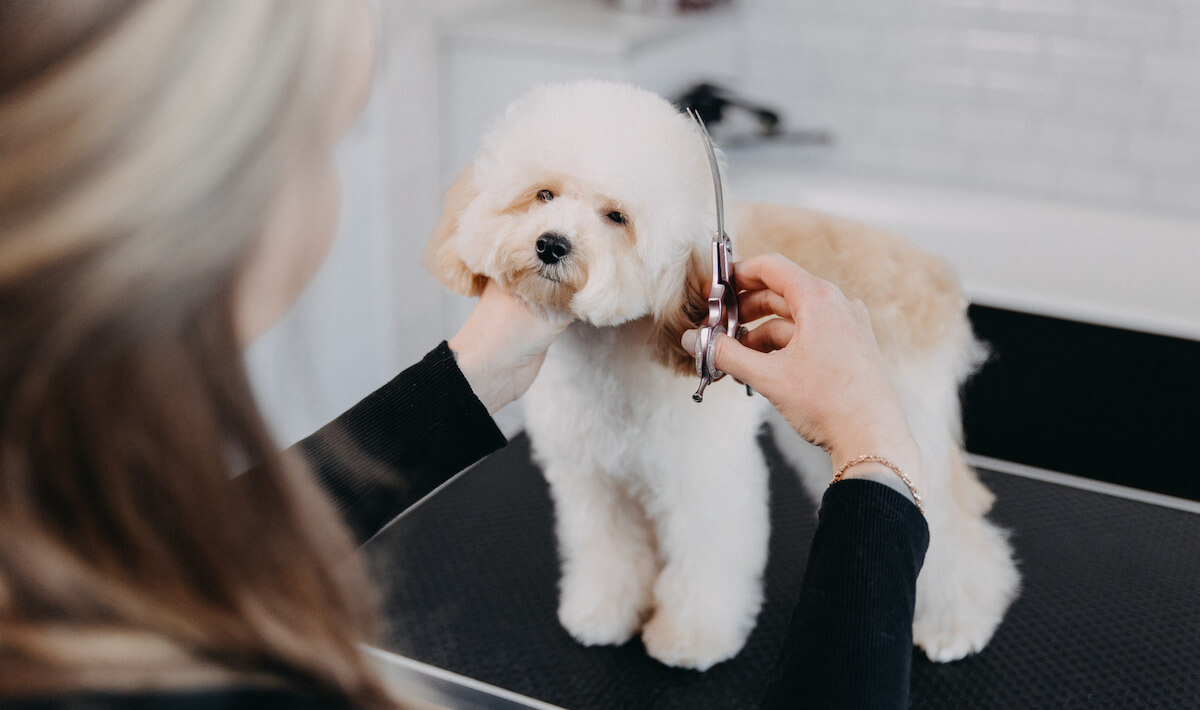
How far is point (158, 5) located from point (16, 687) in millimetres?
268

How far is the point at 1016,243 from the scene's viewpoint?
2561mm

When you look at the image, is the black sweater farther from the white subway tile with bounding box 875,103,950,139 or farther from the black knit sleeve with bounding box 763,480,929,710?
the white subway tile with bounding box 875,103,950,139

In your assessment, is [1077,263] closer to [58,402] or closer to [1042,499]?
[1042,499]

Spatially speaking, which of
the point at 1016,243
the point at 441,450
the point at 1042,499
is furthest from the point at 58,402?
the point at 1016,243

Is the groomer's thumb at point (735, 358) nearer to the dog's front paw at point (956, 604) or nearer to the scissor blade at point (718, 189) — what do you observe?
the scissor blade at point (718, 189)

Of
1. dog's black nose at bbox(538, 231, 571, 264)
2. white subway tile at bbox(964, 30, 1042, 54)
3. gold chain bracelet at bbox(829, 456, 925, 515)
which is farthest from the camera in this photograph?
white subway tile at bbox(964, 30, 1042, 54)

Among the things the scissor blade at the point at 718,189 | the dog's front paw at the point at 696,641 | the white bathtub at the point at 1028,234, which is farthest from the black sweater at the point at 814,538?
the white bathtub at the point at 1028,234

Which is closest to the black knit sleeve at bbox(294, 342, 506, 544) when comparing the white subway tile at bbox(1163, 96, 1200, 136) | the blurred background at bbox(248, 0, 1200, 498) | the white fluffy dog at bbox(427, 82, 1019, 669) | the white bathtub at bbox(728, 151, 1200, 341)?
the white fluffy dog at bbox(427, 82, 1019, 669)

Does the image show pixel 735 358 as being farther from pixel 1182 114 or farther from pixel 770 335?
pixel 1182 114

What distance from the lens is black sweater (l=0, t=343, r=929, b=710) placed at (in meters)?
0.61

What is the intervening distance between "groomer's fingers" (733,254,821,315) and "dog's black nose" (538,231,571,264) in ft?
0.49

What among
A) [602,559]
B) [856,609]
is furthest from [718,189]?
[602,559]

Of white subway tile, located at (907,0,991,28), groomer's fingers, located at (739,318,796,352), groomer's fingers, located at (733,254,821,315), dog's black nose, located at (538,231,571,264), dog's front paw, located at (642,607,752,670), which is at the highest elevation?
dog's black nose, located at (538,231,571,264)

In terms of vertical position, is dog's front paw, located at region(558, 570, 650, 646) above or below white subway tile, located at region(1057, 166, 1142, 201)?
above
